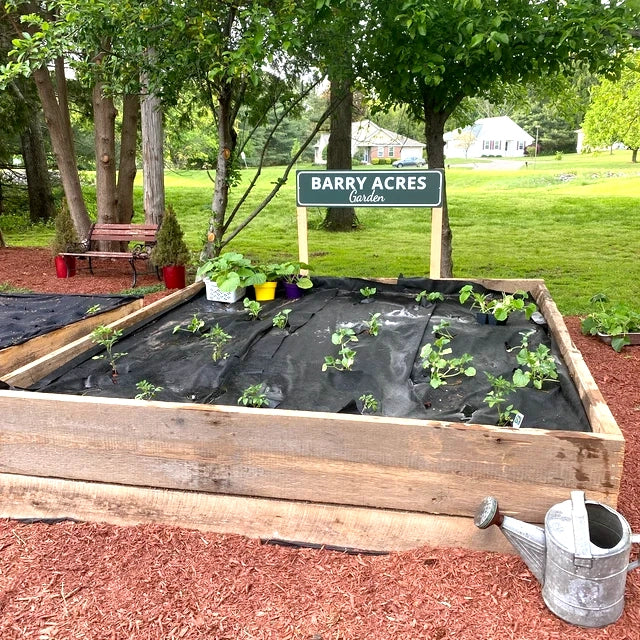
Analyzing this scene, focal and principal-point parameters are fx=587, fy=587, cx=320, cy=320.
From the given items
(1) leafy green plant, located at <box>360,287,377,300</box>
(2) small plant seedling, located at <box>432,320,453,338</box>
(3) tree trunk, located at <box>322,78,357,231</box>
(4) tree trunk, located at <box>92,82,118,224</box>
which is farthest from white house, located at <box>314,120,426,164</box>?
(2) small plant seedling, located at <box>432,320,453,338</box>

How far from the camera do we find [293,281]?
14.5 feet

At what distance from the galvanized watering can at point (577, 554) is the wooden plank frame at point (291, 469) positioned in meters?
0.13

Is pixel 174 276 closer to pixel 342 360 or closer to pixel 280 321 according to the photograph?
pixel 280 321

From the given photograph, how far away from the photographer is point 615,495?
1.91m

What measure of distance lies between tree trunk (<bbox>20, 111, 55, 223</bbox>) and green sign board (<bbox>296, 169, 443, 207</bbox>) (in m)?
13.2

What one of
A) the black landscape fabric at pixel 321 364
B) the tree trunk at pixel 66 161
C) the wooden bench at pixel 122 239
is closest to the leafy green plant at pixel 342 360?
the black landscape fabric at pixel 321 364

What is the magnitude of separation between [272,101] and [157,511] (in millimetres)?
5275

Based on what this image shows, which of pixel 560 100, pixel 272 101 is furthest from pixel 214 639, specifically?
pixel 560 100

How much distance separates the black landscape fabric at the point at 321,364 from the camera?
247 centimetres

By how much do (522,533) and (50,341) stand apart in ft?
10.1

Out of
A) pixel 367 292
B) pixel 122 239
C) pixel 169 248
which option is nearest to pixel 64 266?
pixel 122 239

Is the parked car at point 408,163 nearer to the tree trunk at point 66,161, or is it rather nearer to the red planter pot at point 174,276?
the tree trunk at point 66,161

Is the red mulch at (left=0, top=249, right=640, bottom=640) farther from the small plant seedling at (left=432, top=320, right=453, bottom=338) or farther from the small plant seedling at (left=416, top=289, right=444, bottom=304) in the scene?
A: the small plant seedling at (left=416, top=289, right=444, bottom=304)

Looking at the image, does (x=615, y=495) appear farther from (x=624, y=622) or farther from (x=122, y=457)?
(x=122, y=457)
